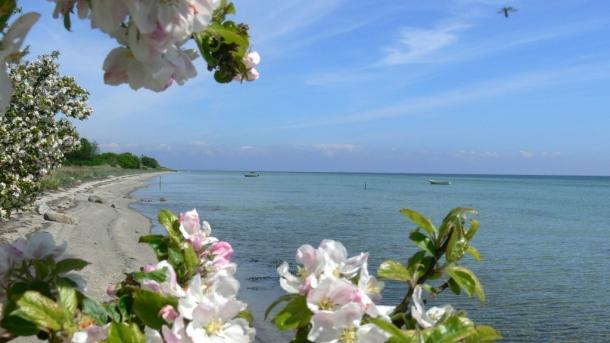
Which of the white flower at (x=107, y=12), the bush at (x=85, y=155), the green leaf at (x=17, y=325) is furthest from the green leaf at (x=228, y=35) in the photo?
the bush at (x=85, y=155)

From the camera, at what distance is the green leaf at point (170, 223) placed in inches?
68.7

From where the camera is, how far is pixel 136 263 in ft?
48.3

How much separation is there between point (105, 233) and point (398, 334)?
792 inches

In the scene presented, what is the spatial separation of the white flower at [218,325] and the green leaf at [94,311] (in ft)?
0.93

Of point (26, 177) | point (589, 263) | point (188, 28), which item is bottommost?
point (589, 263)

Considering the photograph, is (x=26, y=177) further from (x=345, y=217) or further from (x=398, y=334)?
(x=345, y=217)

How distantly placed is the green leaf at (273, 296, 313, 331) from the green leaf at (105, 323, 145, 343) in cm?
28

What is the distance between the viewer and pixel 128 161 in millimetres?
122250

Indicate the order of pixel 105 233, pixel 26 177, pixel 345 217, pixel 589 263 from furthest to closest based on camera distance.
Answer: pixel 345 217 < pixel 589 263 < pixel 105 233 < pixel 26 177

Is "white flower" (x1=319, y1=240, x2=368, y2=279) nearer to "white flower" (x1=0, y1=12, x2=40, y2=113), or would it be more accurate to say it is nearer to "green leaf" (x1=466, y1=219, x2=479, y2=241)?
"green leaf" (x1=466, y1=219, x2=479, y2=241)

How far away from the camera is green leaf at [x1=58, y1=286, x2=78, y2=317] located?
109cm

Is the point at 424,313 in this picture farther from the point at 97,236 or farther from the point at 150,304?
the point at 97,236

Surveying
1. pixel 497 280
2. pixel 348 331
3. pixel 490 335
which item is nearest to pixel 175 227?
pixel 348 331

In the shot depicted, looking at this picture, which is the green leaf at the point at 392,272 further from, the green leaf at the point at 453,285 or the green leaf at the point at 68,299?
the green leaf at the point at 68,299
